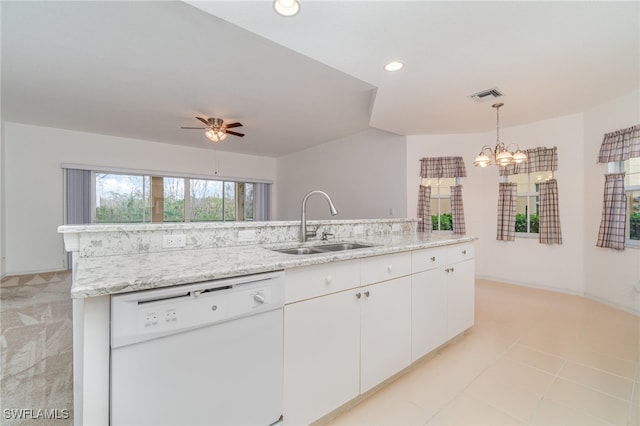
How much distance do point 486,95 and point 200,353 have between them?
3.52 m

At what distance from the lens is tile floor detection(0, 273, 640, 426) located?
156 cm

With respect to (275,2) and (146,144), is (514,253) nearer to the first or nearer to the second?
(275,2)

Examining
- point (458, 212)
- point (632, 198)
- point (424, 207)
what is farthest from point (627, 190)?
point (424, 207)

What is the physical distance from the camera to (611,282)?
335 cm

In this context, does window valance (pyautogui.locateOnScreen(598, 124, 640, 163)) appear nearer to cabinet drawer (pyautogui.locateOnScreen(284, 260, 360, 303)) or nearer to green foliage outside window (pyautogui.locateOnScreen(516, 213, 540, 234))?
green foliage outside window (pyautogui.locateOnScreen(516, 213, 540, 234))

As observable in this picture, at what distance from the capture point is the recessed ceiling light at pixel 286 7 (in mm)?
1621

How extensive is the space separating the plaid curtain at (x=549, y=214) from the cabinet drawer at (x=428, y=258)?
2857 millimetres

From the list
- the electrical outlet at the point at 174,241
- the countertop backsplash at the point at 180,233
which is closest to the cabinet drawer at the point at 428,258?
the countertop backsplash at the point at 180,233

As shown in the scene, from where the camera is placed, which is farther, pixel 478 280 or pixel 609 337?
pixel 478 280

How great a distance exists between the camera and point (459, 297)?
234 centimetres

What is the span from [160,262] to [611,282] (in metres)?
4.80

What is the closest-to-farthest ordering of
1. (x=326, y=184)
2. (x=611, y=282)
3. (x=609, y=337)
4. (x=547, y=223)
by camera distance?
1. (x=609, y=337)
2. (x=611, y=282)
3. (x=547, y=223)
4. (x=326, y=184)

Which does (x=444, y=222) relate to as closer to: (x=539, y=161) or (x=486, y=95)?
(x=539, y=161)

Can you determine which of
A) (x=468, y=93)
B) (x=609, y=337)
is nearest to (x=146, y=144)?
(x=468, y=93)
